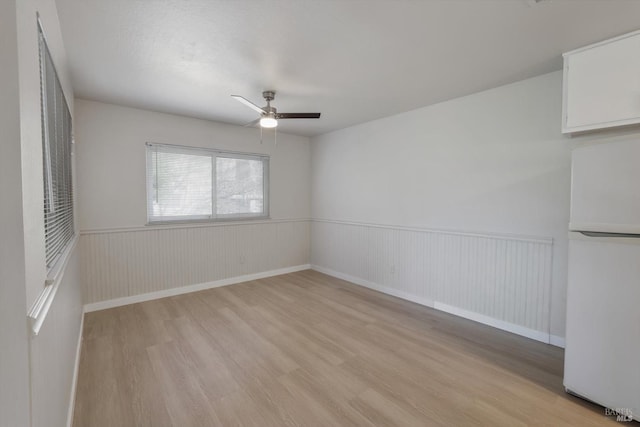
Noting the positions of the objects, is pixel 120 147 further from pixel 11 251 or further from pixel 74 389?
pixel 11 251

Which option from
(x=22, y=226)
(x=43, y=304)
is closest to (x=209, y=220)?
(x=43, y=304)

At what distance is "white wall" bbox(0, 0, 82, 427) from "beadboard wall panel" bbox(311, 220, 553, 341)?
3.60m

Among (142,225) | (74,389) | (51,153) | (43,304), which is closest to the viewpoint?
(43,304)

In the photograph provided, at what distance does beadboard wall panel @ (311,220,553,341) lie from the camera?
2.79 m

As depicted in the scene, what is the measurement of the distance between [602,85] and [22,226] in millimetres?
3474

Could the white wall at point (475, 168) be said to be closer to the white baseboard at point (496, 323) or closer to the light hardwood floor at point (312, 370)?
the white baseboard at point (496, 323)

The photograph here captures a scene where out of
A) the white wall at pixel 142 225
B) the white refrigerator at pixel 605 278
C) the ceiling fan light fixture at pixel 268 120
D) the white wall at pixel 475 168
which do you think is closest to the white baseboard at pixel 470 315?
the white wall at pixel 475 168

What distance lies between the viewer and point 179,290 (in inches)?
160

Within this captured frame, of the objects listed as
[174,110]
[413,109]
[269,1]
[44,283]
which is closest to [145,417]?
[44,283]

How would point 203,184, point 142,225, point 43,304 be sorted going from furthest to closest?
point 203,184 < point 142,225 < point 43,304

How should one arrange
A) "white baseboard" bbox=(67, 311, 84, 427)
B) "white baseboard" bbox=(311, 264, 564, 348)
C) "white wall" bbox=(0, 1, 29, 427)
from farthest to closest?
"white baseboard" bbox=(311, 264, 564, 348), "white baseboard" bbox=(67, 311, 84, 427), "white wall" bbox=(0, 1, 29, 427)

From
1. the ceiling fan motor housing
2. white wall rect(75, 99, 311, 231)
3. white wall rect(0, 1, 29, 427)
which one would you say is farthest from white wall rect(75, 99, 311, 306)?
white wall rect(0, 1, 29, 427)

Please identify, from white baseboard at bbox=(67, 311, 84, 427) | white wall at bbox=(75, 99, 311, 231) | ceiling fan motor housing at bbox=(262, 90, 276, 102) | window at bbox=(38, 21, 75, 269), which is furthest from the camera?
white wall at bbox=(75, 99, 311, 231)

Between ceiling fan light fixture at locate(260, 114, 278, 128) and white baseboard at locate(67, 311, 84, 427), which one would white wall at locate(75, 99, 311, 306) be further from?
ceiling fan light fixture at locate(260, 114, 278, 128)
